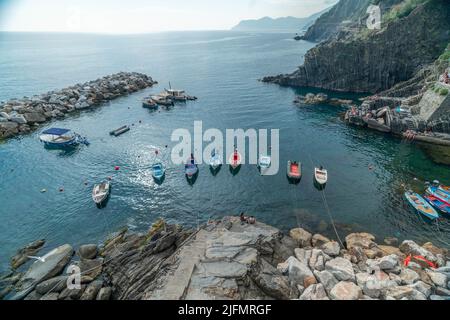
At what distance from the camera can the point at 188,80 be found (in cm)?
12638

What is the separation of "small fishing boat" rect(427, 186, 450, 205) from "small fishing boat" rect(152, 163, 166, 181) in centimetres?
4573

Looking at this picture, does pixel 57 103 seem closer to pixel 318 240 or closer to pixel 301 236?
pixel 301 236

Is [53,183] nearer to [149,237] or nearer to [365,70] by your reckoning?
[149,237]

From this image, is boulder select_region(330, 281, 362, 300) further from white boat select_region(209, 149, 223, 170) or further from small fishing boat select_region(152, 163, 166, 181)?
small fishing boat select_region(152, 163, 166, 181)

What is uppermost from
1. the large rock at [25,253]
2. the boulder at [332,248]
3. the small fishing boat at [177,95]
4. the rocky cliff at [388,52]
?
the rocky cliff at [388,52]

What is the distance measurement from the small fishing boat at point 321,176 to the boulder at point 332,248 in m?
14.5

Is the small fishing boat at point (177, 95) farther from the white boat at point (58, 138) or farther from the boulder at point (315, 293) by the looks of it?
the boulder at point (315, 293)

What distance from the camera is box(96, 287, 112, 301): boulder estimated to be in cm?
2569

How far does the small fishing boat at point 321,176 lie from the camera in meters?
44.4

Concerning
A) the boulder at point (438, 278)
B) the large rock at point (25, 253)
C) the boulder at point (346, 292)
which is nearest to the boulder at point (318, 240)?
the boulder at point (346, 292)

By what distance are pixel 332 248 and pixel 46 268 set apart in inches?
1370

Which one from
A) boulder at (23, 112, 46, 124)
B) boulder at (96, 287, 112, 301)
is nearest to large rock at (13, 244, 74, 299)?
boulder at (96, 287, 112, 301)

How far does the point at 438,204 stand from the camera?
37.5 metres

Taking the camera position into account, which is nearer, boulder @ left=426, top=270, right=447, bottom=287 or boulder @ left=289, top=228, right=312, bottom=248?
boulder @ left=426, top=270, right=447, bottom=287
